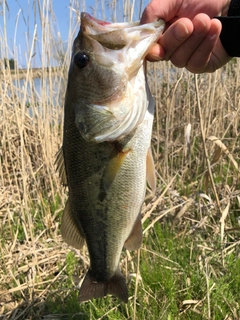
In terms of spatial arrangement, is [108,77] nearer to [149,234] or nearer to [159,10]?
[159,10]

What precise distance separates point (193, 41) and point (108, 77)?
0.33 metres

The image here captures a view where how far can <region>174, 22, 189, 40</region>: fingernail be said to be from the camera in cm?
128

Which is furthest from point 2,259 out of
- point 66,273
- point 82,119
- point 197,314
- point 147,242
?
point 82,119

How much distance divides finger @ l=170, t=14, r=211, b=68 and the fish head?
0.12 meters

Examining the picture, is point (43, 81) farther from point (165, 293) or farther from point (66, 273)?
point (165, 293)

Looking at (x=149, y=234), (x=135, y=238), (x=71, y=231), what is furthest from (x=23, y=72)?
(x=135, y=238)

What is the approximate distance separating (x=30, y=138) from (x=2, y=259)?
1553mm

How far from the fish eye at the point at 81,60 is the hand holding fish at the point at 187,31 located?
8.4 inches

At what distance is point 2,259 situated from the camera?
279 cm

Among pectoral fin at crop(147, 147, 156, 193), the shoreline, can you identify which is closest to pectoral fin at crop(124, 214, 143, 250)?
pectoral fin at crop(147, 147, 156, 193)

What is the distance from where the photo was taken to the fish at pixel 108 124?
1.26 m

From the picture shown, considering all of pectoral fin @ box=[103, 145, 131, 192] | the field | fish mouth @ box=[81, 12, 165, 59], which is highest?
fish mouth @ box=[81, 12, 165, 59]

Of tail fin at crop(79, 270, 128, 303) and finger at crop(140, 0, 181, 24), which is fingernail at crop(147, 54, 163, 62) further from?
tail fin at crop(79, 270, 128, 303)

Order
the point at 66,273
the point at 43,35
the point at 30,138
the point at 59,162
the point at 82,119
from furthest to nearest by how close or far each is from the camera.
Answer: the point at 30,138, the point at 43,35, the point at 66,273, the point at 59,162, the point at 82,119
